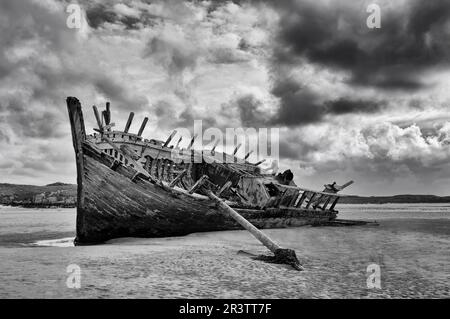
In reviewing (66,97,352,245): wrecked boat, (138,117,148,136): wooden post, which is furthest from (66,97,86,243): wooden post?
→ (138,117,148,136): wooden post

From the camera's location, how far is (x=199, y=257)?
697 centimetres

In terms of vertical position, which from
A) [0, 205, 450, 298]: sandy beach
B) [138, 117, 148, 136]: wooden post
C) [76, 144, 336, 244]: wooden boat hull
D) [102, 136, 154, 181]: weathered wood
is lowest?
[0, 205, 450, 298]: sandy beach

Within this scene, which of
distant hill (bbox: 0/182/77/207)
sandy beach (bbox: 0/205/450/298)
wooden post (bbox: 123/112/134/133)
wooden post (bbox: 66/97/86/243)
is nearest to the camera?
sandy beach (bbox: 0/205/450/298)

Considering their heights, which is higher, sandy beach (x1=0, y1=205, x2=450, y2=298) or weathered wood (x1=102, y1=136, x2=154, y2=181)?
weathered wood (x1=102, y1=136, x2=154, y2=181)

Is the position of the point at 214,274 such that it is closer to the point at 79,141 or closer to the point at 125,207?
the point at 125,207

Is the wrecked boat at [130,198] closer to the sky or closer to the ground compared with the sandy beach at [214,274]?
closer to the sky

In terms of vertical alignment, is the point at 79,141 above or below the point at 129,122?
below

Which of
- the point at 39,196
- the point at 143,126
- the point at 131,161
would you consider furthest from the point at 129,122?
the point at 39,196

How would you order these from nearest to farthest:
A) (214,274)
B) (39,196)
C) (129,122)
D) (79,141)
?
(214,274) < (79,141) < (129,122) < (39,196)

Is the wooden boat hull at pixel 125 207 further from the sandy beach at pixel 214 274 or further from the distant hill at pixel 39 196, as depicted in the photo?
the distant hill at pixel 39 196

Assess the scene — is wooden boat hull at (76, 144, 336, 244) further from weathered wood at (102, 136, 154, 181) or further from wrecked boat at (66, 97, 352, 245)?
weathered wood at (102, 136, 154, 181)

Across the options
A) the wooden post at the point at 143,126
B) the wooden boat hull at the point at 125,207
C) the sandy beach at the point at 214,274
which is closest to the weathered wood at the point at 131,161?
the wooden boat hull at the point at 125,207
